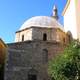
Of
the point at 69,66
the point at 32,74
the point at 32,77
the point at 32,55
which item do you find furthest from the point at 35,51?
the point at 69,66

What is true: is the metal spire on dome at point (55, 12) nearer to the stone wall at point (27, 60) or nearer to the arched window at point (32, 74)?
the stone wall at point (27, 60)

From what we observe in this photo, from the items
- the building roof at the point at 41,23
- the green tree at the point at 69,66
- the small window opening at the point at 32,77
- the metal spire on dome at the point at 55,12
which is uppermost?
the metal spire on dome at the point at 55,12

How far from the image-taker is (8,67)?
2052 cm

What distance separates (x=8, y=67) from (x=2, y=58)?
3.61 meters

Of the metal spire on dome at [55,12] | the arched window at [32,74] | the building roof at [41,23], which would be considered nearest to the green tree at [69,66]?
the arched window at [32,74]

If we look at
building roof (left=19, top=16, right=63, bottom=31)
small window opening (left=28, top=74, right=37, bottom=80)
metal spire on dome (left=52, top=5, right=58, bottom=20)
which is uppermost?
metal spire on dome (left=52, top=5, right=58, bottom=20)

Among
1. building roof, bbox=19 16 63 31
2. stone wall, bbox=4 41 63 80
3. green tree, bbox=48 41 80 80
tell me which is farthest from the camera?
building roof, bbox=19 16 63 31

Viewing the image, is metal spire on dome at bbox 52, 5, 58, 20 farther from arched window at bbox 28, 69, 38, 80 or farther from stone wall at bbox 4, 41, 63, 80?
arched window at bbox 28, 69, 38, 80

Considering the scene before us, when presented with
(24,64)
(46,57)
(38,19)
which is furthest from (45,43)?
(38,19)

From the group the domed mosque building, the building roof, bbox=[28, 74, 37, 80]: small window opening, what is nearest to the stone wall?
the domed mosque building

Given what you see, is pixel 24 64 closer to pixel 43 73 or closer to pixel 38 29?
pixel 43 73

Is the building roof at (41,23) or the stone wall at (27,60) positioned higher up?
the building roof at (41,23)

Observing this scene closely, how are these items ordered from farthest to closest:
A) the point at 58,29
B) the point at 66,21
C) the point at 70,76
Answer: the point at 66,21
the point at 58,29
the point at 70,76

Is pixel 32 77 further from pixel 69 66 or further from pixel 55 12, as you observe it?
pixel 55 12
